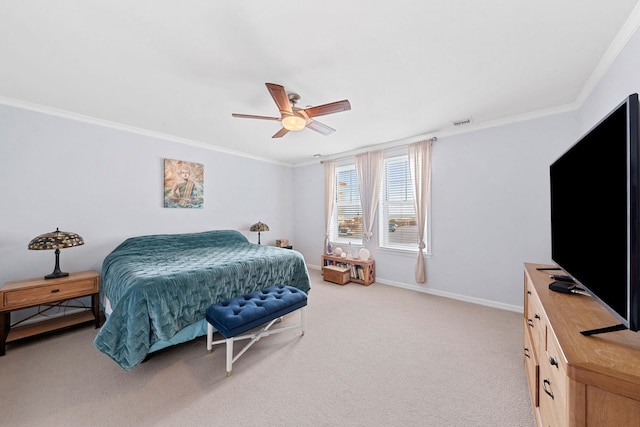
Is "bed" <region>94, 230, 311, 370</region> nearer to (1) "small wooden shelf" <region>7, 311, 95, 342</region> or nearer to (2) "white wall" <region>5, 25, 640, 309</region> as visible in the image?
(1) "small wooden shelf" <region>7, 311, 95, 342</region>

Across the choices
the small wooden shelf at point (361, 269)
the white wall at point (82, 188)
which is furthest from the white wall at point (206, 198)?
the small wooden shelf at point (361, 269)

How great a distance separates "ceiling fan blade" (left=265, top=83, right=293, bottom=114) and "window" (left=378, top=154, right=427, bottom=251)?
245 centimetres

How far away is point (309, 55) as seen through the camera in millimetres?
1827

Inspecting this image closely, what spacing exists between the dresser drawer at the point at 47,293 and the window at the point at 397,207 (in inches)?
157

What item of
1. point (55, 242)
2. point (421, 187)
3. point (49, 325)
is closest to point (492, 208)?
point (421, 187)

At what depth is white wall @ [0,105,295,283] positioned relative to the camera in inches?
102

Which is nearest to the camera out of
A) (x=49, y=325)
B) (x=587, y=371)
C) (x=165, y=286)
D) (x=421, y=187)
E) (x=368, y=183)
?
(x=587, y=371)

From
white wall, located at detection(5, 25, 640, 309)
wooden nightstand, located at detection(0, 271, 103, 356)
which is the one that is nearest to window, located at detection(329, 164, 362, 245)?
white wall, located at detection(5, 25, 640, 309)

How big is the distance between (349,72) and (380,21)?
1.80 feet

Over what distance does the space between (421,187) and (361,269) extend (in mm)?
1708

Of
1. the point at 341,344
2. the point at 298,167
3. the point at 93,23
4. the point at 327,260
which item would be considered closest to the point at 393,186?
the point at 327,260

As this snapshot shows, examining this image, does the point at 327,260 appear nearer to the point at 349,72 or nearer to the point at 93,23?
the point at 349,72

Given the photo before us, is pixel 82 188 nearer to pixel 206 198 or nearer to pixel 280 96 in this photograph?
pixel 206 198

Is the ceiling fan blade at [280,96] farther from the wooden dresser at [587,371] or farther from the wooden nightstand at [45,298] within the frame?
the wooden nightstand at [45,298]
